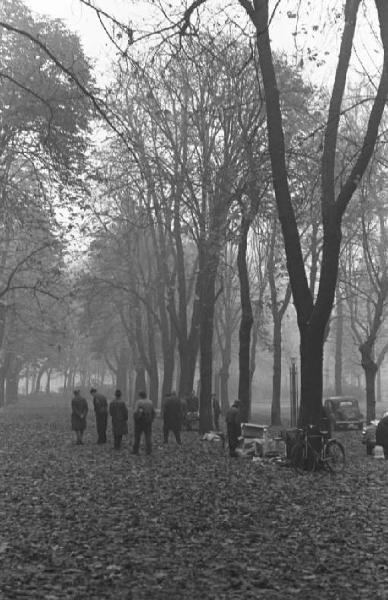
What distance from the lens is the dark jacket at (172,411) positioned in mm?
20583

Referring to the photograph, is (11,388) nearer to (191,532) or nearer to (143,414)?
(143,414)

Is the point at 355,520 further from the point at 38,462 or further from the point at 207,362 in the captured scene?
the point at 207,362

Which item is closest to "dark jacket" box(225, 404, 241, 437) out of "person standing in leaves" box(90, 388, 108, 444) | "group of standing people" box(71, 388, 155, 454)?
"group of standing people" box(71, 388, 155, 454)

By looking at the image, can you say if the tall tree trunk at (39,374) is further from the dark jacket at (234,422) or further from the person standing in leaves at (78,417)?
the dark jacket at (234,422)

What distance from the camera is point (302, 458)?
1505 cm

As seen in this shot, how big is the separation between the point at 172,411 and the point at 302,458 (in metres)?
6.51

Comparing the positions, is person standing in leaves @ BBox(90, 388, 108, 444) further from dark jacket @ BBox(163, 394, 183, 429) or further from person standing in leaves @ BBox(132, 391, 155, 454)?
person standing in leaves @ BBox(132, 391, 155, 454)

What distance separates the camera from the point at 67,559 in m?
7.18

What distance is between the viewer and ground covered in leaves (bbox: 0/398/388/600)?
6258 mm

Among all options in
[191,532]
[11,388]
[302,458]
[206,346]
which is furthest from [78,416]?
[11,388]

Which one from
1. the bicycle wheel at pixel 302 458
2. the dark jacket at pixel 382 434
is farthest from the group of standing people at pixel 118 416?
the dark jacket at pixel 382 434

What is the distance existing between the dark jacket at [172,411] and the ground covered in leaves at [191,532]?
188 inches

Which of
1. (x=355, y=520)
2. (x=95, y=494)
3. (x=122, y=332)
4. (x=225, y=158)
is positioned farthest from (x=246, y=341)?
(x=122, y=332)

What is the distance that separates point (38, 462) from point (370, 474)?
25.1 ft
